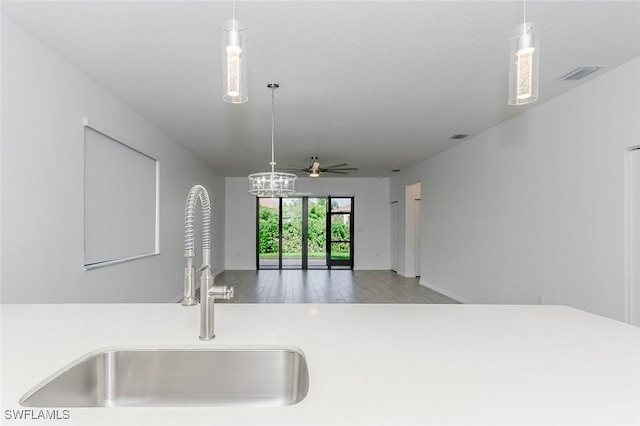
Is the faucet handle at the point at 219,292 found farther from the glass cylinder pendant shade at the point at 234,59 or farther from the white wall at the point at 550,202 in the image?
the white wall at the point at 550,202

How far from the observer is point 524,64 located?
1.39 meters

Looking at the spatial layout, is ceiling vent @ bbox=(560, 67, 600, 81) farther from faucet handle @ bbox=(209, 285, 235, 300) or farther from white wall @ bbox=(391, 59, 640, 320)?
faucet handle @ bbox=(209, 285, 235, 300)

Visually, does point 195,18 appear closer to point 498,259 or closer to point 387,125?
point 387,125

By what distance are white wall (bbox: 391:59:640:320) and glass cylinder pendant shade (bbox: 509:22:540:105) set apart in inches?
93.0

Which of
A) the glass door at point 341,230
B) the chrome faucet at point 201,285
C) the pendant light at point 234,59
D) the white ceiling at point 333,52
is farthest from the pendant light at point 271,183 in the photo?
the glass door at point 341,230

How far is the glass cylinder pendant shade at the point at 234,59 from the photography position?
1355mm

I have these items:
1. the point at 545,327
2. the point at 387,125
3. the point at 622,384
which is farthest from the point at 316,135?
the point at 622,384

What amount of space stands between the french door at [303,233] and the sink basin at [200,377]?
903 centimetres

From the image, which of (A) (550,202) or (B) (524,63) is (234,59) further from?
(A) (550,202)

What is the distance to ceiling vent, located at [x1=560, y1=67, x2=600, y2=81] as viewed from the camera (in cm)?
314

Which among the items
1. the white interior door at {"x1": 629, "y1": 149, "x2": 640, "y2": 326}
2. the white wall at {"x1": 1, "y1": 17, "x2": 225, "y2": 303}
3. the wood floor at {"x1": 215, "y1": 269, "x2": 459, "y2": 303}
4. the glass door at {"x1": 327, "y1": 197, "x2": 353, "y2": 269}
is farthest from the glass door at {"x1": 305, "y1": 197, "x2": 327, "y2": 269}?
the white interior door at {"x1": 629, "y1": 149, "x2": 640, "y2": 326}

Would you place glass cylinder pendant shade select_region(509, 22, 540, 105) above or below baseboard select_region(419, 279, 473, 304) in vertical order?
above

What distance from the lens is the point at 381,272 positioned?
985cm

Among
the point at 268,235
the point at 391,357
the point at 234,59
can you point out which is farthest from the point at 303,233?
the point at 391,357
